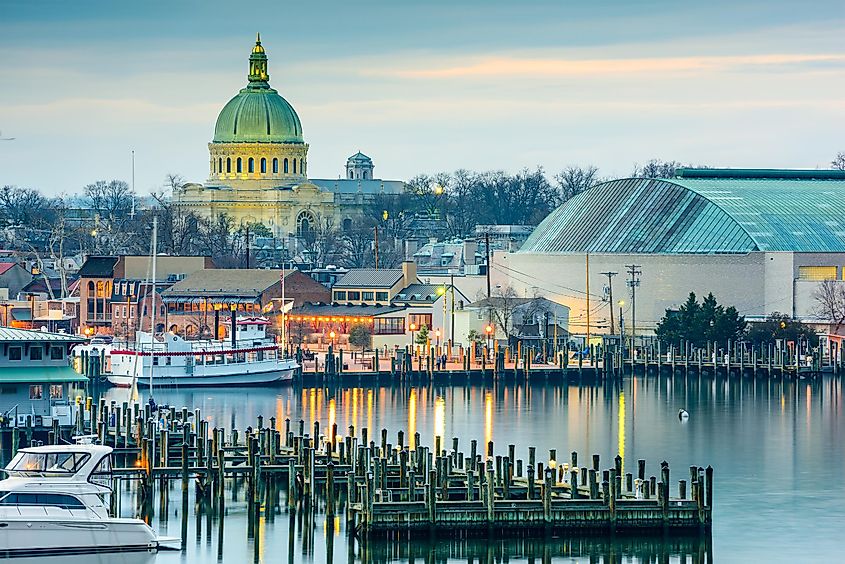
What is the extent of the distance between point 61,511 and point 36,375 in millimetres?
18657

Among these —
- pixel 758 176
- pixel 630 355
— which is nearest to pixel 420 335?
pixel 630 355

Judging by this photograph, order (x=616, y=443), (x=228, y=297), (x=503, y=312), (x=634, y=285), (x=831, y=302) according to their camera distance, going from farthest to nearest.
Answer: (x=228, y=297) < (x=634, y=285) < (x=503, y=312) < (x=831, y=302) < (x=616, y=443)

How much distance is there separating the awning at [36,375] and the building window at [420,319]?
43309 millimetres

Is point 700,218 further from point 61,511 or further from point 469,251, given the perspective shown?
point 61,511

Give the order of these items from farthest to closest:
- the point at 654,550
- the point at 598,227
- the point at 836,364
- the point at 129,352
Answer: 1. the point at 598,227
2. the point at 836,364
3. the point at 129,352
4. the point at 654,550

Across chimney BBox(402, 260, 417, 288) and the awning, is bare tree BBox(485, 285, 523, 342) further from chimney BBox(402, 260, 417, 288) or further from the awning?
the awning

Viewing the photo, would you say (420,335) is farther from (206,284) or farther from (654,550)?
(654,550)

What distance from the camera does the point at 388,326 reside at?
105688 millimetres

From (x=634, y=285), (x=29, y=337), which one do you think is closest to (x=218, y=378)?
(x=29, y=337)

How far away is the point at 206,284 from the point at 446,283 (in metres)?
11.6

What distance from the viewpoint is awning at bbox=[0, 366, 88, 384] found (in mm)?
62688

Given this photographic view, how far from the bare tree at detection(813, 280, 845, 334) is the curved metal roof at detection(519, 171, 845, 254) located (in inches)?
268

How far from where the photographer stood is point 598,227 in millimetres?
122562

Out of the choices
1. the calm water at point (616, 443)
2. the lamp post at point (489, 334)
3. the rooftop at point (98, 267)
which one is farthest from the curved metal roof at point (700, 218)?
the calm water at point (616, 443)
